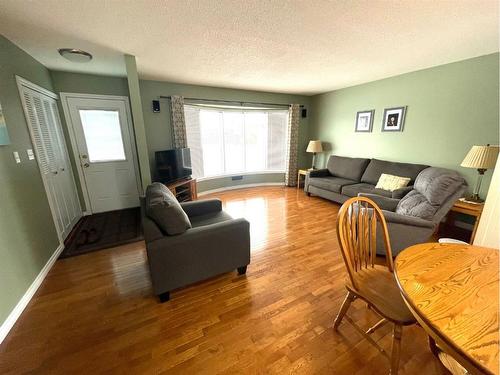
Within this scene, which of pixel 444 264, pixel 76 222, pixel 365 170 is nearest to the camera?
pixel 444 264

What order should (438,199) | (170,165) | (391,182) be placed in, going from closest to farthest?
(438,199)
(391,182)
(170,165)

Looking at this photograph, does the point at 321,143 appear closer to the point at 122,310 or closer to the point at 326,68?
the point at 326,68

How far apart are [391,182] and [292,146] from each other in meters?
2.45

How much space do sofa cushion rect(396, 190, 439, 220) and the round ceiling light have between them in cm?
403

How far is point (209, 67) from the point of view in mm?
2926

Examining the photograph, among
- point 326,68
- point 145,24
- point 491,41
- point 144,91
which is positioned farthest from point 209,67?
point 491,41

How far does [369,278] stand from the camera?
1291 mm

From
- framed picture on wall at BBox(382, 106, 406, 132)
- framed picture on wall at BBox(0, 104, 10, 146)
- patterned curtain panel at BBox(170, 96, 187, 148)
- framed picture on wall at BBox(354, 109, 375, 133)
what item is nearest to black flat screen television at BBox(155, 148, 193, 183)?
patterned curtain panel at BBox(170, 96, 187, 148)

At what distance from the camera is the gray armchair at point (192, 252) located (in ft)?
5.20

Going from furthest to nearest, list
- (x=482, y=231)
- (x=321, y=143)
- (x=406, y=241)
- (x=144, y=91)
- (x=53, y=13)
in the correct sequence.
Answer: (x=321, y=143), (x=144, y=91), (x=406, y=241), (x=482, y=231), (x=53, y=13)

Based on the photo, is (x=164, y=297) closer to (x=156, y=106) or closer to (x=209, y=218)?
(x=209, y=218)

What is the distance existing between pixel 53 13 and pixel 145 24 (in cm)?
65

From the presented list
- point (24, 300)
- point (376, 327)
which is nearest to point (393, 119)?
point (376, 327)

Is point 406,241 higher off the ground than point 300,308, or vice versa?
point 406,241
